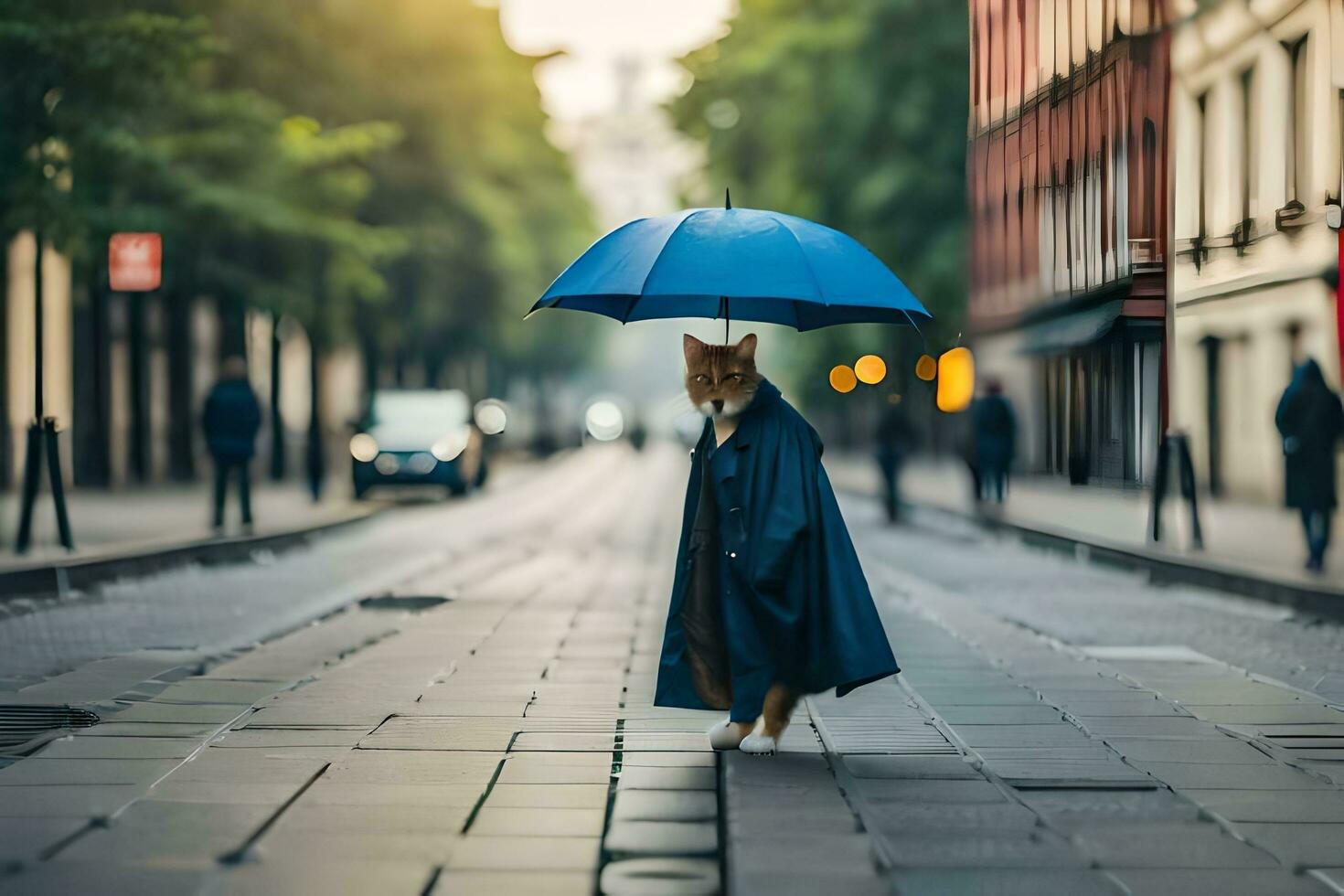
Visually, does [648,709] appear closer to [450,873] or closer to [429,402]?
[450,873]

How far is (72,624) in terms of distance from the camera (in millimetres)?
10844

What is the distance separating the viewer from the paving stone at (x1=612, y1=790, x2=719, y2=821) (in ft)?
17.3

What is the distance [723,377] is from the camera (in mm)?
6102

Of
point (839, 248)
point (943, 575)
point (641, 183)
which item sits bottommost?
point (943, 575)

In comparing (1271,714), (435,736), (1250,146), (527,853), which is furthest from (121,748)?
(1250,146)

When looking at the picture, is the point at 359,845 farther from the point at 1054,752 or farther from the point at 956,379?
the point at 956,379

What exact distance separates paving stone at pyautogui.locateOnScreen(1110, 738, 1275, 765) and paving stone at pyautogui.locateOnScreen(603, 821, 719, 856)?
1.95 m

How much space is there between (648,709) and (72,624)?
16.3ft

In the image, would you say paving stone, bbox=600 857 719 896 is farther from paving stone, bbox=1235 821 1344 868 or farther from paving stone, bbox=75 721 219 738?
paving stone, bbox=75 721 219 738

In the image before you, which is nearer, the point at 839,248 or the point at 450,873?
the point at 450,873

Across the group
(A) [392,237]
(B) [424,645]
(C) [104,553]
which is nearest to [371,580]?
(C) [104,553]

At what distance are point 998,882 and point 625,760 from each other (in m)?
1.90

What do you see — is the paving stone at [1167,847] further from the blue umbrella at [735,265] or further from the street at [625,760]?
the blue umbrella at [735,265]

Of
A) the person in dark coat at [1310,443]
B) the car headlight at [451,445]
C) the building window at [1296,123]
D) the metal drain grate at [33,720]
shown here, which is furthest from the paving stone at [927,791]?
the car headlight at [451,445]
